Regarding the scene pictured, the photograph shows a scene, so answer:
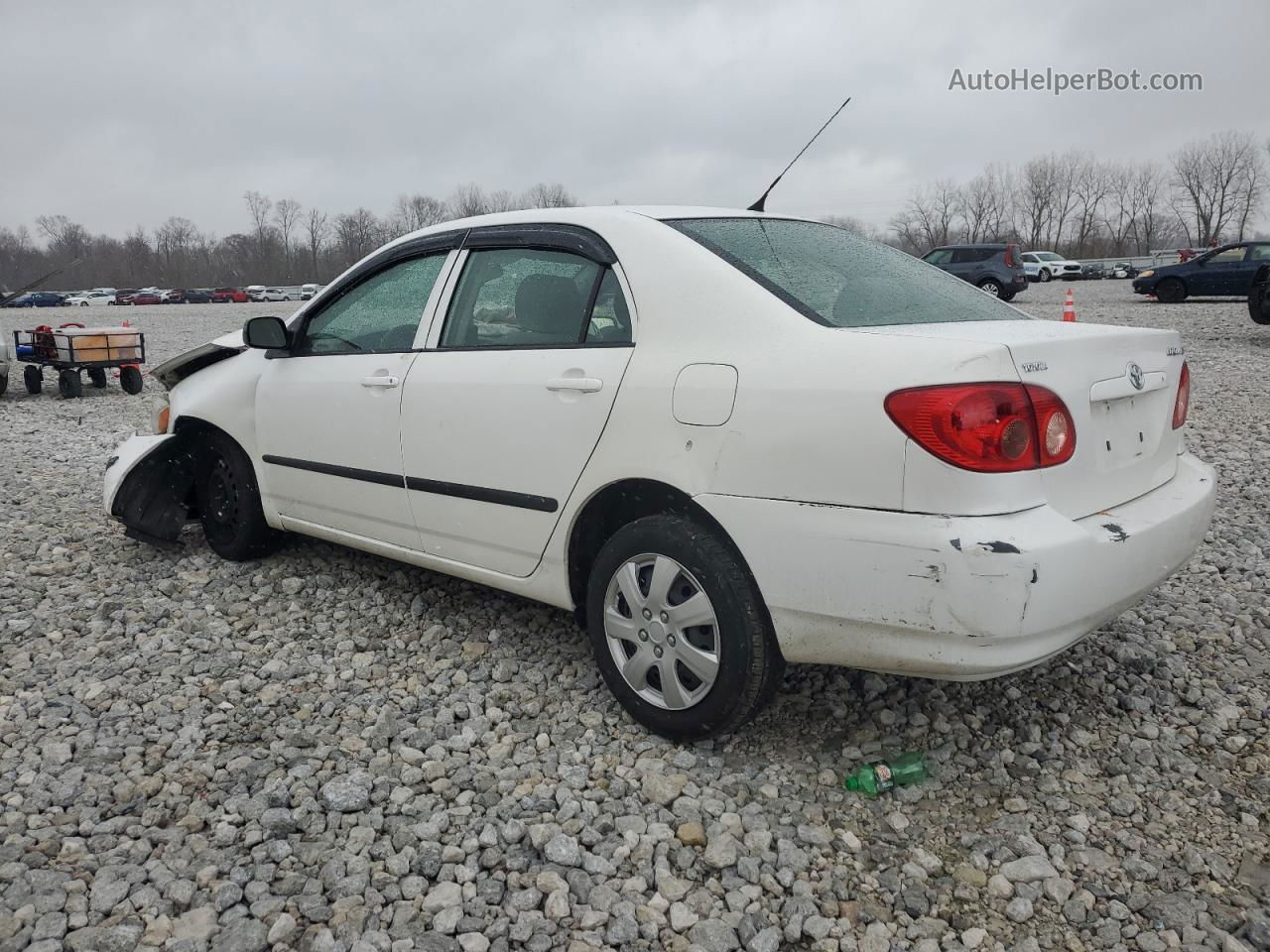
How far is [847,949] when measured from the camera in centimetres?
207

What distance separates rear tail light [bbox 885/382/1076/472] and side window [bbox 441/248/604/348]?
119cm

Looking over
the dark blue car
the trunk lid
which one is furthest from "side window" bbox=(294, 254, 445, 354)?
the dark blue car

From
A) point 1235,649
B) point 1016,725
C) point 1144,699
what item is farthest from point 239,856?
point 1235,649

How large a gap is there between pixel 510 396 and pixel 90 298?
2729 inches

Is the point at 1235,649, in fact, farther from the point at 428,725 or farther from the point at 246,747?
the point at 246,747

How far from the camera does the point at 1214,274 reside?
68.9 ft

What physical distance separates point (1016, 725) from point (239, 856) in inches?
89.6

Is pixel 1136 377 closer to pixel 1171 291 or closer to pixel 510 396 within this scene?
pixel 510 396

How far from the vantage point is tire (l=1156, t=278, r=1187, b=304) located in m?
21.6

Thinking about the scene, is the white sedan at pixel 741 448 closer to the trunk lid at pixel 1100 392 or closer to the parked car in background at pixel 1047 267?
the trunk lid at pixel 1100 392

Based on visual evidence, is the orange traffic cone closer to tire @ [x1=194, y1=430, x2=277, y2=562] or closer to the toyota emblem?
the toyota emblem

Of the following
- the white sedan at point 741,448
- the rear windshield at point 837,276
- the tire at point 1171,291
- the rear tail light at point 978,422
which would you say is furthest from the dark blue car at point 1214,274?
the rear tail light at point 978,422

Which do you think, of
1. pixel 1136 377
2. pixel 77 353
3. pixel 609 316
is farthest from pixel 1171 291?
pixel 609 316

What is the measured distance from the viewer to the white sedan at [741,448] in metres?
2.24
